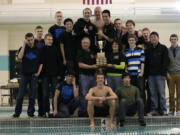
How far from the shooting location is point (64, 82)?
735 cm

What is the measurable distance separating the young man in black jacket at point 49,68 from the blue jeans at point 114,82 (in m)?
1.21

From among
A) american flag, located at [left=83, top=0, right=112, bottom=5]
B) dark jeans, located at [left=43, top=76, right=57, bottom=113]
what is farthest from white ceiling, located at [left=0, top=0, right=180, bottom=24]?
dark jeans, located at [left=43, top=76, right=57, bottom=113]

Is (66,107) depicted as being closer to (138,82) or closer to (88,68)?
(88,68)

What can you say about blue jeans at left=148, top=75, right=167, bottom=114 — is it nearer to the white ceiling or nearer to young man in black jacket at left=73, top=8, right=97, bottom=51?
young man in black jacket at left=73, top=8, right=97, bottom=51

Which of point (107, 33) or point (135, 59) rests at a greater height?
point (107, 33)

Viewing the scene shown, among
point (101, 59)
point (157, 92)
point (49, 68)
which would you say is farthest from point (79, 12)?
point (157, 92)

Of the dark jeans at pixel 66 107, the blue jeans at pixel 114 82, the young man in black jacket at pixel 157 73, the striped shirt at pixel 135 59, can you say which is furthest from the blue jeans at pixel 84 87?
the young man in black jacket at pixel 157 73

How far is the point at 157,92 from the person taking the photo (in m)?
7.55

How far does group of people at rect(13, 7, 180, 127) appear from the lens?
7297 mm

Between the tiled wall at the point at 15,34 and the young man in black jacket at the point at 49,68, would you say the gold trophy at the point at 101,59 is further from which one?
the tiled wall at the point at 15,34

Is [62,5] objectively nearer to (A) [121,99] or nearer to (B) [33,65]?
(B) [33,65]

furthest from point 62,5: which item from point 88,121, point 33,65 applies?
point 88,121

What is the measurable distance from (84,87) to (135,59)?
1.33 m

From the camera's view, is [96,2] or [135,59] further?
[96,2]
